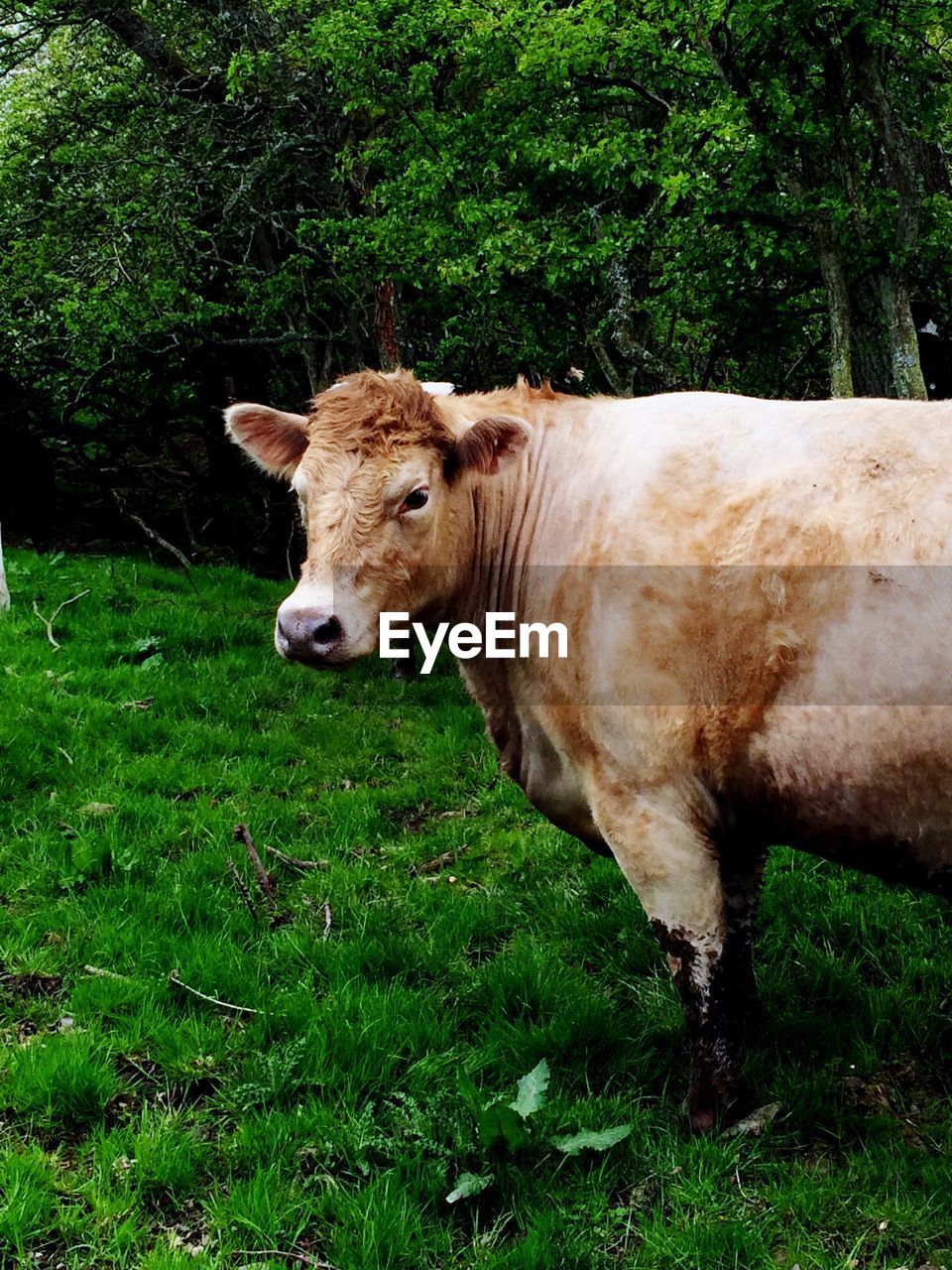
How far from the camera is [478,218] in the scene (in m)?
6.73

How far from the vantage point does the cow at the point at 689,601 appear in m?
2.98

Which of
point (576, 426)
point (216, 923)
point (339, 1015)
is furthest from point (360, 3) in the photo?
point (339, 1015)

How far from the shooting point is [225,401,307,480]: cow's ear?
3.92 m

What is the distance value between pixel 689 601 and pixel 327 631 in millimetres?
1161

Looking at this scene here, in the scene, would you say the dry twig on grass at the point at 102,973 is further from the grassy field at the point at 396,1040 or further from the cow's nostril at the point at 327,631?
the cow's nostril at the point at 327,631

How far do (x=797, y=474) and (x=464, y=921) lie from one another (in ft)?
8.55

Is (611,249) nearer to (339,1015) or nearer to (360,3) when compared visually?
(360,3)

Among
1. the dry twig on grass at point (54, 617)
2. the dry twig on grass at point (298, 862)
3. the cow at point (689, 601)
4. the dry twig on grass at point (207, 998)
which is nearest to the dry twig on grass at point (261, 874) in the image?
the dry twig on grass at point (298, 862)

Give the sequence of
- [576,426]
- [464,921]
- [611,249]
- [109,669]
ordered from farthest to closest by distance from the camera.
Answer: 1. [109,669]
2. [611,249]
3. [464,921]
4. [576,426]

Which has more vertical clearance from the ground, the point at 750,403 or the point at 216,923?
the point at 750,403

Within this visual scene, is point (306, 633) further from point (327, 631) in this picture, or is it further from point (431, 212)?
point (431, 212)

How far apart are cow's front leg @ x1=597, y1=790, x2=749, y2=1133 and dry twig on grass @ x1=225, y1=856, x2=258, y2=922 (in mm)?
1954

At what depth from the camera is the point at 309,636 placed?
3.24 metres

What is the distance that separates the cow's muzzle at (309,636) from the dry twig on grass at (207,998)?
5.21ft
